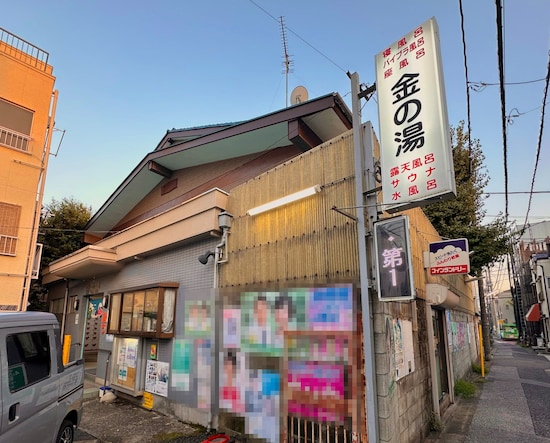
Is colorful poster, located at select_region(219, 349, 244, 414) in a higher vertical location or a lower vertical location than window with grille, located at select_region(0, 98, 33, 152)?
lower

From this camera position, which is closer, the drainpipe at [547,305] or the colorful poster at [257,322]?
the colorful poster at [257,322]

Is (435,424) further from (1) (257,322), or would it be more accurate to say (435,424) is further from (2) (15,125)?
(2) (15,125)

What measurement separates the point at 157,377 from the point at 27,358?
4657 millimetres

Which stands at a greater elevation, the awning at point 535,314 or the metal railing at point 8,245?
the metal railing at point 8,245

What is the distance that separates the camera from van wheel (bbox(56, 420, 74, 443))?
190 inches

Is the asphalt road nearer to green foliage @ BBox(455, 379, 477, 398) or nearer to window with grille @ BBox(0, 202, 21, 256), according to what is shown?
green foliage @ BBox(455, 379, 477, 398)

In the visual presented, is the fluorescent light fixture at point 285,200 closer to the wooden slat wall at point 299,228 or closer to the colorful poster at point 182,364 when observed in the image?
the wooden slat wall at point 299,228

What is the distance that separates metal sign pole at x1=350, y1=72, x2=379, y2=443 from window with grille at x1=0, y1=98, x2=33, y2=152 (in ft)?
48.1

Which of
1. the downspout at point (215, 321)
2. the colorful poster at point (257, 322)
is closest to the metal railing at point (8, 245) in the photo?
the downspout at point (215, 321)

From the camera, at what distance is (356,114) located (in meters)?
5.32

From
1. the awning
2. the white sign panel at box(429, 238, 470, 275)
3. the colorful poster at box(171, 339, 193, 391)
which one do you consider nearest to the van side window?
the colorful poster at box(171, 339, 193, 391)

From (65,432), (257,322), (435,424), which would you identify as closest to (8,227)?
(65,432)

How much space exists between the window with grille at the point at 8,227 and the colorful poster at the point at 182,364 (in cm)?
982

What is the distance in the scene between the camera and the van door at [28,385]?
3.67 meters
